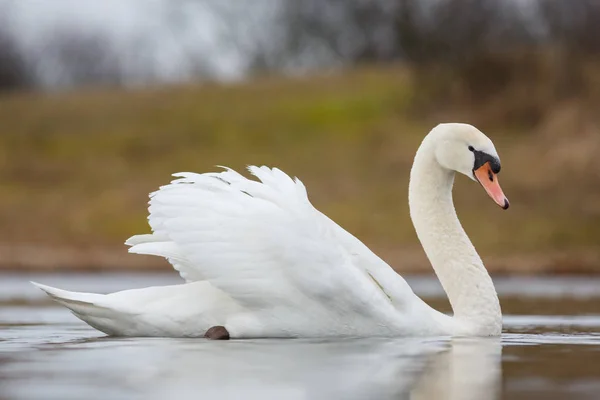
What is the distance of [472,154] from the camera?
8.82 meters

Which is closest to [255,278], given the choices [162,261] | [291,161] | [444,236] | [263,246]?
[263,246]

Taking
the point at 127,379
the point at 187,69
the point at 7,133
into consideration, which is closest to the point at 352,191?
the point at 7,133

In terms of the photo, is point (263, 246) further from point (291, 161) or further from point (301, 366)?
point (291, 161)

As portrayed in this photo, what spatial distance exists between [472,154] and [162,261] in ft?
41.4

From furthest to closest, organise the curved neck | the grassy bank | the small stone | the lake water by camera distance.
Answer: the grassy bank → the curved neck → the small stone → the lake water

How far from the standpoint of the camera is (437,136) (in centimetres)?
892

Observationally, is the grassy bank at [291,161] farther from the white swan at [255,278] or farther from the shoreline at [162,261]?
the white swan at [255,278]

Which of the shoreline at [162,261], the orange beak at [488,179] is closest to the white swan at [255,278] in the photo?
the orange beak at [488,179]

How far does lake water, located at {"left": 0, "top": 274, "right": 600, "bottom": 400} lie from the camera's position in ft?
17.9

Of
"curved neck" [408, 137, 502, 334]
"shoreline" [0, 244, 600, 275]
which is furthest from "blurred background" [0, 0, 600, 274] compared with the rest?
"curved neck" [408, 137, 502, 334]

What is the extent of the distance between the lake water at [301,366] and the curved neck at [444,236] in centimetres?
43

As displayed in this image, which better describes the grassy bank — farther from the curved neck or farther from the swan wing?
the swan wing

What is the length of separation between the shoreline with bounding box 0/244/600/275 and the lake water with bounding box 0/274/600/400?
10.6 meters

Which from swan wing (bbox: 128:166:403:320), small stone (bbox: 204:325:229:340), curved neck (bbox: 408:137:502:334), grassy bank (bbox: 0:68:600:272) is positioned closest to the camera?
swan wing (bbox: 128:166:403:320)
